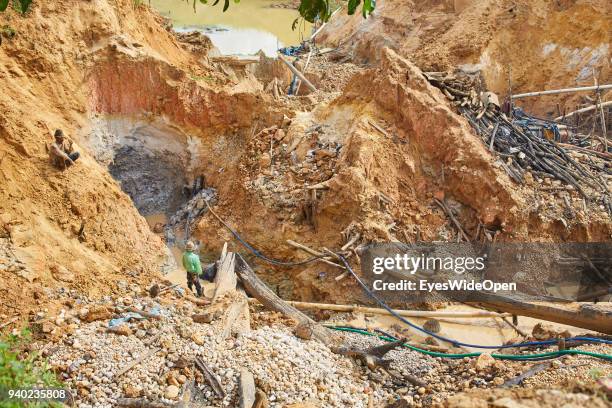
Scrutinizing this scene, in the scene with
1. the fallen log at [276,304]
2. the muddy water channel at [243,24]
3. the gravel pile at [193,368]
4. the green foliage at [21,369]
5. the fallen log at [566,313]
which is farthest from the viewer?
the muddy water channel at [243,24]

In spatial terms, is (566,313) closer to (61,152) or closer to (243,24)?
(61,152)

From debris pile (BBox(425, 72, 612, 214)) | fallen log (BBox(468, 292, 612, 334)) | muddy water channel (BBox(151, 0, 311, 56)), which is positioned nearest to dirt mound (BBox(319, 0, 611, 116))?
debris pile (BBox(425, 72, 612, 214))

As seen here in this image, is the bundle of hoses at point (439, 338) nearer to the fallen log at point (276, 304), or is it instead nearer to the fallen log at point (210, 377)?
the fallen log at point (276, 304)

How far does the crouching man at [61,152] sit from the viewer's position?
7.38 meters

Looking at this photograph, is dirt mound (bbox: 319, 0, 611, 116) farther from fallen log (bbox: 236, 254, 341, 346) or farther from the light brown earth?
fallen log (bbox: 236, 254, 341, 346)

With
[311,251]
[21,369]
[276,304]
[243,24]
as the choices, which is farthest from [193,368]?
[243,24]

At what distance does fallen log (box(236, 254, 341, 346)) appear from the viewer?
5.93m

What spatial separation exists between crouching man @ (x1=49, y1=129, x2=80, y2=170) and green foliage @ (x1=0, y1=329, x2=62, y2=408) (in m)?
3.60

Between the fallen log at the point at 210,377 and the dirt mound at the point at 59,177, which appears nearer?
the fallen log at the point at 210,377

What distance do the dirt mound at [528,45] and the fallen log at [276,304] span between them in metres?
10.9

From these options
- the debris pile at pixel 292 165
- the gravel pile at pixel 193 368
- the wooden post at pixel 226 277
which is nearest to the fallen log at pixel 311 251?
the debris pile at pixel 292 165

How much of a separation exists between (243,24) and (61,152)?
23.6 meters

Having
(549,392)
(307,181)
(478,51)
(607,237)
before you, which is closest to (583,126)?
(478,51)

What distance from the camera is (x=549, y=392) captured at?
2.82 m
